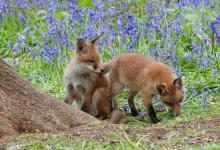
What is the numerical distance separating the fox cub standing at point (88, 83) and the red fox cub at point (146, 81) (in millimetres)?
142

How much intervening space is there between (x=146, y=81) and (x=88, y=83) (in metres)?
0.84

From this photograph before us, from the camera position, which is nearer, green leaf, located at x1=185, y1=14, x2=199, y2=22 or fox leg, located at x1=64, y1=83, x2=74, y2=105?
fox leg, located at x1=64, y1=83, x2=74, y2=105

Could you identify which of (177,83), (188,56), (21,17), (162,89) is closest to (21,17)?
(21,17)

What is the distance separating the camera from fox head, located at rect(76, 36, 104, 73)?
927 cm

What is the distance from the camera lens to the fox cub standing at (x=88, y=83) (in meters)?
9.14

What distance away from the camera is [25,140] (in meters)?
6.66

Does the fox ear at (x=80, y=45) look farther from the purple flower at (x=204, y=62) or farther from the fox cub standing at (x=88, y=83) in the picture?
the purple flower at (x=204, y=62)

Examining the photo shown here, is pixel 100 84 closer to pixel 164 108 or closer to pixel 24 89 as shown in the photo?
pixel 164 108

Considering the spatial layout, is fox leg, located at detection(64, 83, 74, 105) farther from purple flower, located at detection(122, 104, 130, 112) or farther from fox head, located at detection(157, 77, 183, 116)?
fox head, located at detection(157, 77, 183, 116)

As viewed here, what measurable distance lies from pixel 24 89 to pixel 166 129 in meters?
1.68

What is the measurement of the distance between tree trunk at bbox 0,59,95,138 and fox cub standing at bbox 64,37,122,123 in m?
1.44

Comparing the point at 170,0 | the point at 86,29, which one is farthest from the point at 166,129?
the point at 170,0

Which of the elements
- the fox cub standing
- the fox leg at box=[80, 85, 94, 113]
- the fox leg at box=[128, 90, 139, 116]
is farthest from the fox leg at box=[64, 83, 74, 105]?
the fox leg at box=[128, 90, 139, 116]

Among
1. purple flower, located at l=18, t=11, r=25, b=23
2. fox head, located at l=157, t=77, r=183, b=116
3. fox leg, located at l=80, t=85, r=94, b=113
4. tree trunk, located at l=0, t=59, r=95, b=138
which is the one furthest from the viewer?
purple flower, located at l=18, t=11, r=25, b=23
